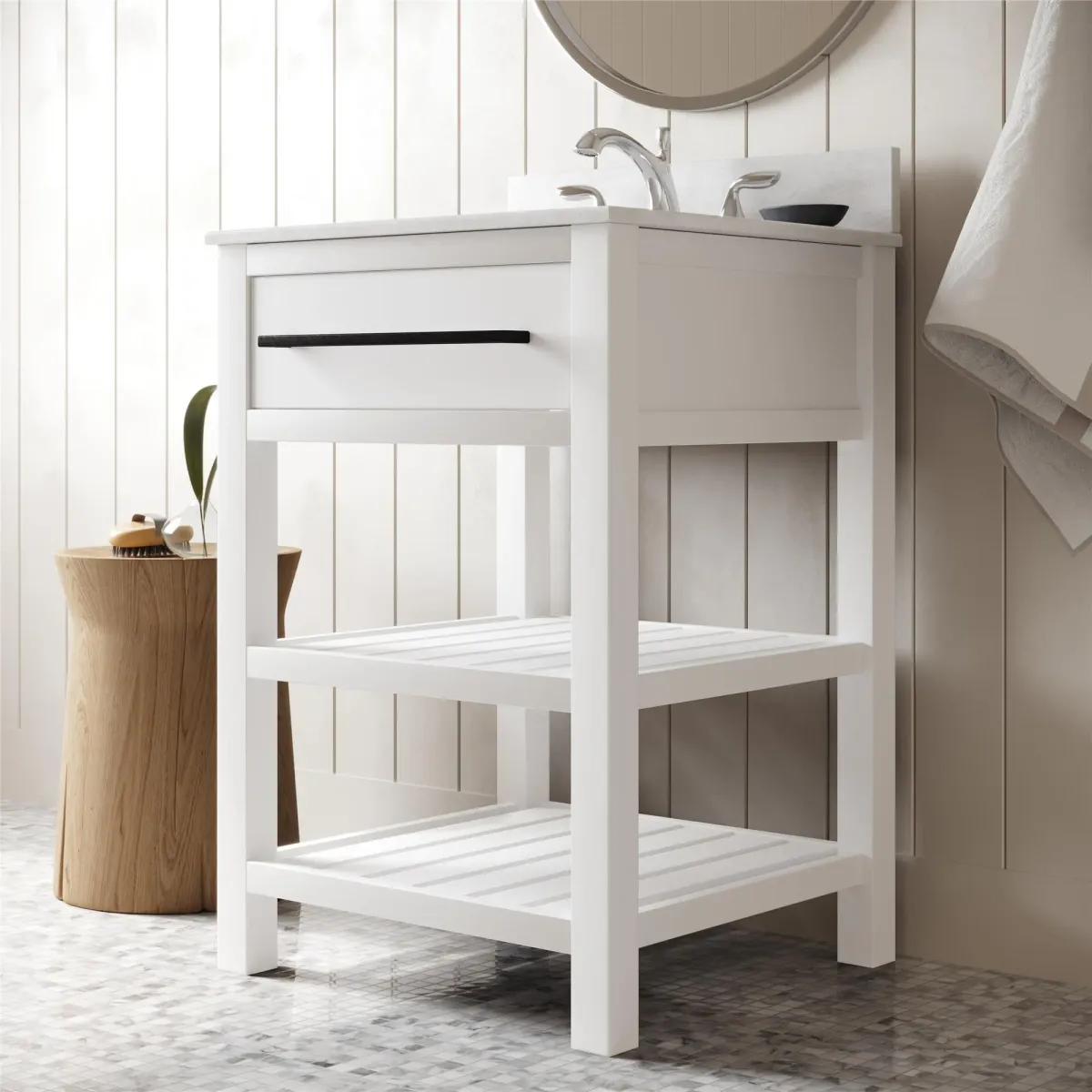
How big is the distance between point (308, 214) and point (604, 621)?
3.44ft

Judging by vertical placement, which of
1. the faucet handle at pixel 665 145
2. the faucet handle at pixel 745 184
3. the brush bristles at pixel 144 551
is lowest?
the brush bristles at pixel 144 551

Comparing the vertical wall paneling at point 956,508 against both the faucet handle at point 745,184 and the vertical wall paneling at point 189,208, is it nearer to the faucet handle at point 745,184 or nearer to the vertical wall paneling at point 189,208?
the faucet handle at point 745,184

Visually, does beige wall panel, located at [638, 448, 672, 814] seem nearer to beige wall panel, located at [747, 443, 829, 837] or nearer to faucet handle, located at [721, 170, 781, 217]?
beige wall panel, located at [747, 443, 829, 837]

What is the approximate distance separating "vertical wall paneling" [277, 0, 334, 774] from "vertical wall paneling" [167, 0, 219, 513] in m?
0.13

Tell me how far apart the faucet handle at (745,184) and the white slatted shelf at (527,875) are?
63cm

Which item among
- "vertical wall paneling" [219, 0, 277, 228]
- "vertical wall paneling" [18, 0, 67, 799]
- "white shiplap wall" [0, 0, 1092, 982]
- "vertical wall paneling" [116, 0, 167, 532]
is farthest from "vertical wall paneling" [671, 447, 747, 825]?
"vertical wall paneling" [18, 0, 67, 799]

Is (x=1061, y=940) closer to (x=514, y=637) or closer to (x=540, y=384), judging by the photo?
(x=514, y=637)

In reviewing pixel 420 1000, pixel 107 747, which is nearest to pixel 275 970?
pixel 420 1000

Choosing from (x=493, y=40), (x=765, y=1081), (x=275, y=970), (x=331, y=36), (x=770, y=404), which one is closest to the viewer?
(x=765, y=1081)

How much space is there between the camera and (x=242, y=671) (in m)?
1.71

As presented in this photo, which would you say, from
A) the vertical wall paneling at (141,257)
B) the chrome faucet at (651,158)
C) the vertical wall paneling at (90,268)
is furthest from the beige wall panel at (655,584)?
the vertical wall paneling at (90,268)

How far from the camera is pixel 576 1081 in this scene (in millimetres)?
1413

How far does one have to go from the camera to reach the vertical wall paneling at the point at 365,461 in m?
2.21

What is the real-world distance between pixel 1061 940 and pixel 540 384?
0.77m
